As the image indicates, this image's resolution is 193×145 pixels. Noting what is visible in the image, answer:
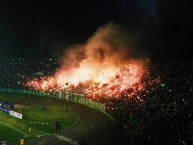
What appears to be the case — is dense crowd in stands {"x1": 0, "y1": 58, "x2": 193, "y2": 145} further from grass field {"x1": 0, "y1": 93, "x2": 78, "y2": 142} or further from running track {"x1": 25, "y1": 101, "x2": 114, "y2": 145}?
grass field {"x1": 0, "y1": 93, "x2": 78, "y2": 142}

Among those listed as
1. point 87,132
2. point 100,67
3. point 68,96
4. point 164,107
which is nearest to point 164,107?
point 164,107

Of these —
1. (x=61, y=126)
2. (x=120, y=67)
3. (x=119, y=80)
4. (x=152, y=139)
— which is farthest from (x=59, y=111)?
(x=152, y=139)

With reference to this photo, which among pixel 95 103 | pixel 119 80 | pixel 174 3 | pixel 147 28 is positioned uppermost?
pixel 147 28

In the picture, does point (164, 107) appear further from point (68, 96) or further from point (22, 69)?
point (22, 69)

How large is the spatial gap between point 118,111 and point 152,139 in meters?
16.4

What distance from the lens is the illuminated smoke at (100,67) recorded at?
61844 mm

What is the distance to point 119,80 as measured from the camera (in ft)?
206

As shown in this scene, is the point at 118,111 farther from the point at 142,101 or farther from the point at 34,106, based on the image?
A: the point at 34,106

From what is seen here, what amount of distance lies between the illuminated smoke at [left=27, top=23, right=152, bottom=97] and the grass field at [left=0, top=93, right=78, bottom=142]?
28.4 ft

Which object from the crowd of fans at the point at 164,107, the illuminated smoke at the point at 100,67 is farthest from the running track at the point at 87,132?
the illuminated smoke at the point at 100,67

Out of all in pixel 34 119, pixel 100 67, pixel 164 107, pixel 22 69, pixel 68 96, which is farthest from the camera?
pixel 22 69

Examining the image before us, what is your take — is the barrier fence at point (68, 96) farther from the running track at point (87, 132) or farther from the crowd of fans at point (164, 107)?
the crowd of fans at point (164, 107)

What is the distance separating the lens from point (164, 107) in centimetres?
3819

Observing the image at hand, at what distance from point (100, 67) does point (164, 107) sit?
121 feet
